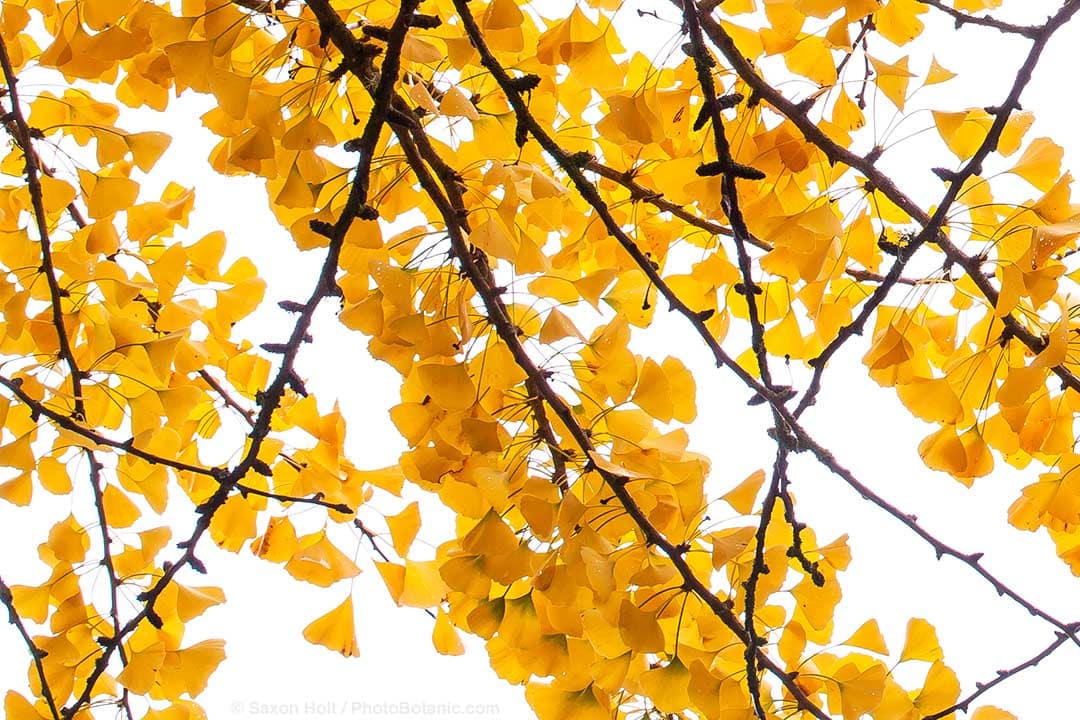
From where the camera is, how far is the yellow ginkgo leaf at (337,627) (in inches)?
18.1

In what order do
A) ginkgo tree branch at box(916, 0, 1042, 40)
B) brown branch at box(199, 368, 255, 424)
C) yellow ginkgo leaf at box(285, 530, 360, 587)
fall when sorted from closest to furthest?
ginkgo tree branch at box(916, 0, 1042, 40) → yellow ginkgo leaf at box(285, 530, 360, 587) → brown branch at box(199, 368, 255, 424)

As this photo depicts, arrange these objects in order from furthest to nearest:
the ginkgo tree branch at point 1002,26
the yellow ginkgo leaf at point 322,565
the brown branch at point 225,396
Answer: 1. the brown branch at point 225,396
2. the yellow ginkgo leaf at point 322,565
3. the ginkgo tree branch at point 1002,26

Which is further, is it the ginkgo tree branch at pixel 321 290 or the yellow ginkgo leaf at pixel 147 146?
the yellow ginkgo leaf at pixel 147 146

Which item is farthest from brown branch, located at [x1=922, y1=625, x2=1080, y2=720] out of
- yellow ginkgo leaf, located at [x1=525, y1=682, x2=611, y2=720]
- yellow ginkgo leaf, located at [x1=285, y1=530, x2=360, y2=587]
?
yellow ginkgo leaf, located at [x1=285, y1=530, x2=360, y2=587]

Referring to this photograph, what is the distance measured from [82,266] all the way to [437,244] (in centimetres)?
17

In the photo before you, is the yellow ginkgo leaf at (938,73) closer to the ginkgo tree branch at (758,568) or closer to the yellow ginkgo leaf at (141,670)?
the ginkgo tree branch at (758,568)

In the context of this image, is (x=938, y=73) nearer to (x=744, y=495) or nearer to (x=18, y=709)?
(x=744, y=495)

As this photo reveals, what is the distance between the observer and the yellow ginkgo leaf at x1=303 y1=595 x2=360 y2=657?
0.46 metres

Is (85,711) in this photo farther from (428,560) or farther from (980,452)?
(980,452)

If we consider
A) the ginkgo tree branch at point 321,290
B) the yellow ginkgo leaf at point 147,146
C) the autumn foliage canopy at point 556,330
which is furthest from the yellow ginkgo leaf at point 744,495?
the yellow ginkgo leaf at point 147,146

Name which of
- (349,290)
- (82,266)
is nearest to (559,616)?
(349,290)

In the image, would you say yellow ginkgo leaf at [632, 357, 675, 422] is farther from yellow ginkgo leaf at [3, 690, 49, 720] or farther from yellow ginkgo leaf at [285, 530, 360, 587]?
yellow ginkgo leaf at [3, 690, 49, 720]

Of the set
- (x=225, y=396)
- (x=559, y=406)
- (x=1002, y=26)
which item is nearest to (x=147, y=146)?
(x=225, y=396)

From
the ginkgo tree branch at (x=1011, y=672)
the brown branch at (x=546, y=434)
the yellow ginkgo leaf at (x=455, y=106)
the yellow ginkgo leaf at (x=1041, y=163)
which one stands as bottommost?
the ginkgo tree branch at (x=1011, y=672)
